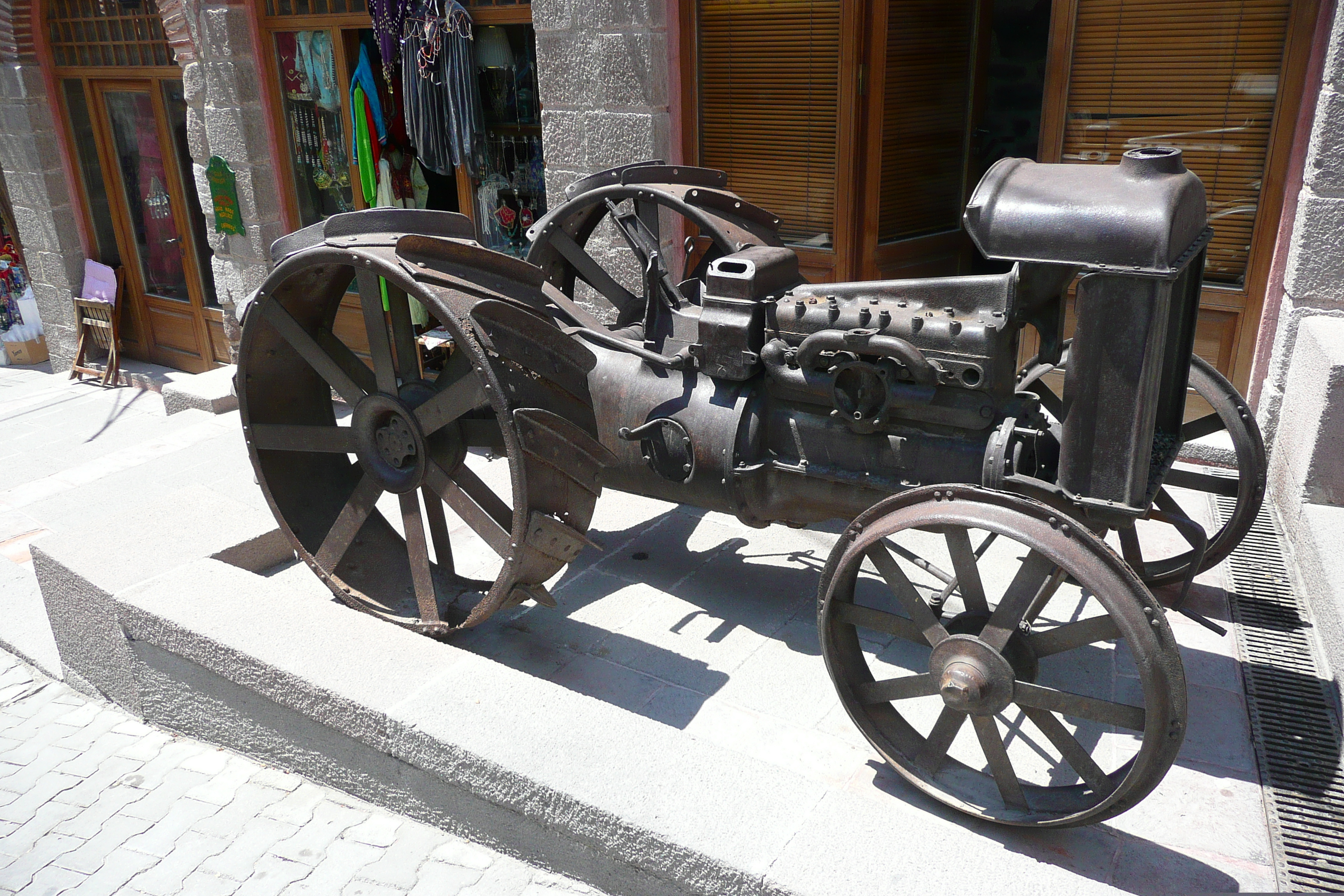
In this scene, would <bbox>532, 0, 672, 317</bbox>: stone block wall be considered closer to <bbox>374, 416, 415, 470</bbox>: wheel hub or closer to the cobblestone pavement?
<bbox>374, 416, 415, 470</bbox>: wheel hub

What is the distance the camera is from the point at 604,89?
5.40m

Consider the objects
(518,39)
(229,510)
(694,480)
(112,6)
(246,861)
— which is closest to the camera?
(246,861)

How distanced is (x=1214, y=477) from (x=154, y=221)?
886 cm

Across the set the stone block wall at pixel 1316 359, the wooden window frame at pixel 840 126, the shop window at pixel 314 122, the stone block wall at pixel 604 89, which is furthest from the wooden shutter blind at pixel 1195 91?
the shop window at pixel 314 122

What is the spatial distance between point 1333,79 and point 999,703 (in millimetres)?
2896

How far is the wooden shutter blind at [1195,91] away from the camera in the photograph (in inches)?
171

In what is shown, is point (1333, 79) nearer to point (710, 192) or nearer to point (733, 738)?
point (710, 192)

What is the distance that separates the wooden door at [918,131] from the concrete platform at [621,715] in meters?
2.01

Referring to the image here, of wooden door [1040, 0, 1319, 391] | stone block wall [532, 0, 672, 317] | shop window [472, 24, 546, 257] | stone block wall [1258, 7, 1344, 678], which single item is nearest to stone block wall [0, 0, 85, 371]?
shop window [472, 24, 546, 257]

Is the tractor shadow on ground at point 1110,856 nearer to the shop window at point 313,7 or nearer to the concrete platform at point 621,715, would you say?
the concrete platform at point 621,715

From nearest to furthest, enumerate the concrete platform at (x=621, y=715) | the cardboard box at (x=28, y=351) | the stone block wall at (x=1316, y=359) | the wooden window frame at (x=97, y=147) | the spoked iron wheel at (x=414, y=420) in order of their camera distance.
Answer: the concrete platform at (x=621, y=715) → the spoked iron wheel at (x=414, y=420) → the stone block wall at (x=1316, y=359) → the wooden window frame at (x=97, y=147) → the cardboard box at (x=28, y=351)

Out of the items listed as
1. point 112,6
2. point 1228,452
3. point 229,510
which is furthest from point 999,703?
point 112,6

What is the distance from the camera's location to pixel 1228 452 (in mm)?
4488

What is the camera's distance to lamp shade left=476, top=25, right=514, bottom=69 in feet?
20.2
